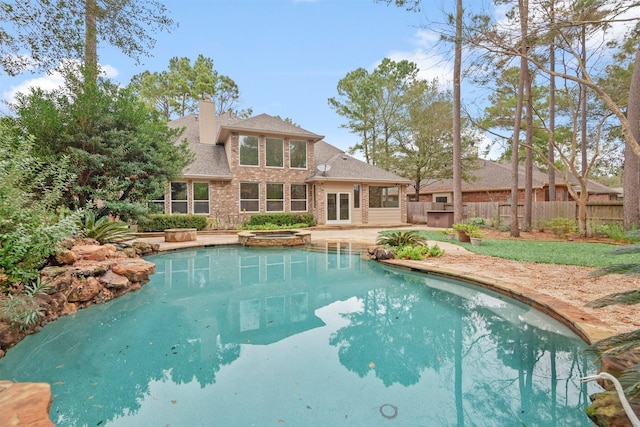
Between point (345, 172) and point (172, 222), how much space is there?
30.2 feet

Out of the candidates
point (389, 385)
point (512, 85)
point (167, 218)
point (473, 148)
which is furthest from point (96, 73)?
point (473, 148)

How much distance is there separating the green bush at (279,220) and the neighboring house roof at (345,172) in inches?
85.1

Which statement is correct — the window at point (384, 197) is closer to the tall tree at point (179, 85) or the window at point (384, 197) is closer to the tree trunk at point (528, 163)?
the tree trunk at point (528, 163)

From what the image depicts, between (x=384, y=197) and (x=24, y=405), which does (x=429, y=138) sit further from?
(x=24, y=405)

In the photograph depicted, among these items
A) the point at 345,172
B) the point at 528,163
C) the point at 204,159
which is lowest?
the point at 528,163

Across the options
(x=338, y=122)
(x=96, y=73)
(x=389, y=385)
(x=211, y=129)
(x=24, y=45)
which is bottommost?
(x=389, y=385)

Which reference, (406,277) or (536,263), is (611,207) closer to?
(536,263)

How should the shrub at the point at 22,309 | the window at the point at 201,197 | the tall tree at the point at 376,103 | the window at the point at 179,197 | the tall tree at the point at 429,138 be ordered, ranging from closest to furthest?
the shrub at the point at 22,309 < the window at the point at 179,197 < the window at the point at 201,197 < the tall tree at the point at 429,138 < the tall tree at the point at 376,103

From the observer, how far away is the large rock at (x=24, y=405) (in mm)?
1697

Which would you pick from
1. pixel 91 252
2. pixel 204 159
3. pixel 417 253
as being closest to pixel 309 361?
pixel 91 252

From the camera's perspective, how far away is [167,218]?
13.3 meters

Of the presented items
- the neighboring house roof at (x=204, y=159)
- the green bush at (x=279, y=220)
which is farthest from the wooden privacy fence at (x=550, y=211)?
the neighboring house roof at (x=204, y=159)

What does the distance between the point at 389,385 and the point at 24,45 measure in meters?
8.30

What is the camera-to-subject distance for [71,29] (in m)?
6.30
